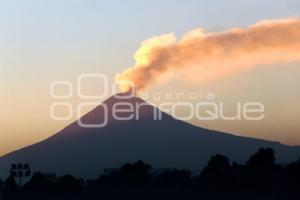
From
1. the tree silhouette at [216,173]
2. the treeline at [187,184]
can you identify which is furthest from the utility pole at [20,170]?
the tree silhouette at [216,173]

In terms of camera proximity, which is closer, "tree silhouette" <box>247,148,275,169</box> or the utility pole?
"tree silhouette" <box>247,148,275,169</box>

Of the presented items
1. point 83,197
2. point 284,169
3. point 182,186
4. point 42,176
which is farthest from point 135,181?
Answer: point 42,176

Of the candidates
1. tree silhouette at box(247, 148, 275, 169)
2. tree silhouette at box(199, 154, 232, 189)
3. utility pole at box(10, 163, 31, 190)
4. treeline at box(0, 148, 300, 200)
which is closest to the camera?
treeline at box(0, 148, 300, 200)

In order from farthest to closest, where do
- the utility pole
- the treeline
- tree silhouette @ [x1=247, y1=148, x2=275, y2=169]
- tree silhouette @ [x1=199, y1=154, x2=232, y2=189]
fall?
the utility pole < tree silhouette @ [x1=247, y1=148, x2=275, y2=169] < tree silhouette @ [x1=199, y1=154, x2=232, y2=189] < the treeline

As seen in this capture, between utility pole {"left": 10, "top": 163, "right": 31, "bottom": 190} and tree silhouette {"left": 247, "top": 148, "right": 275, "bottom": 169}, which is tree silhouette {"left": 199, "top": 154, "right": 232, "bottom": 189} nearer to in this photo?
tree silhouette {"left": 247, "top": 148, "right": 275, "bottom": 169}

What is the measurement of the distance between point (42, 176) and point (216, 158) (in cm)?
2192

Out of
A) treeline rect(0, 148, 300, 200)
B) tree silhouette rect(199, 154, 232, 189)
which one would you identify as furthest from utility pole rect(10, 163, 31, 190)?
tree silhouette rect(199, 154, 232, 189)

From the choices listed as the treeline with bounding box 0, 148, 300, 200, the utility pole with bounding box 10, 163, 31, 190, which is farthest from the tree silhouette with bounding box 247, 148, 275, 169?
the utility pole with bounding box 10, 163, 31, 190

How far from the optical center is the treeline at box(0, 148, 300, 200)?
48625 mm

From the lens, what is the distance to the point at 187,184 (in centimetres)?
5612

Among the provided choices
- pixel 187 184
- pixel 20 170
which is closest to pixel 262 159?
pixel 187 184

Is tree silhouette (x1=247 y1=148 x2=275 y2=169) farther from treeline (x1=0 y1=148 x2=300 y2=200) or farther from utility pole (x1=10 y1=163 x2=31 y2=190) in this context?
utility pole (x1=10 y1=163 x2=31 y2=190)

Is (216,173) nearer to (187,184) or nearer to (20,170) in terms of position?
(187,184)

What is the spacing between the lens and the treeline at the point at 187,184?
48625mm
